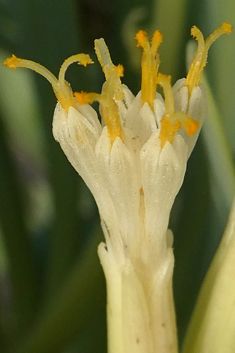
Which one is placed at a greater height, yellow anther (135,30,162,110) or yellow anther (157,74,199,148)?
yellow anther (135,30,162,110)

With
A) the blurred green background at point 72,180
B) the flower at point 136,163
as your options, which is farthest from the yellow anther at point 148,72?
the blurred green background at point 72,180

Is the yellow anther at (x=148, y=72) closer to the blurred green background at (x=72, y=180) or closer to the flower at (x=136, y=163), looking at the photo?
the flower at (x=136, y=163)

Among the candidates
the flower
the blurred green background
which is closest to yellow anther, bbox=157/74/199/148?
the flower

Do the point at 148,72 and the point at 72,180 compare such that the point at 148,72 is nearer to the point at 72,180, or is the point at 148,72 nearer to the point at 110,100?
the point at 110,100

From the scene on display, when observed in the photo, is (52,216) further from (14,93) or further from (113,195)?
(113,195)

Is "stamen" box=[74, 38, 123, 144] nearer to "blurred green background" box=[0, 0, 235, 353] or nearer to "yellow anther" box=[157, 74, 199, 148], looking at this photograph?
"yellow anther" box=[157, 74, 199, 148]

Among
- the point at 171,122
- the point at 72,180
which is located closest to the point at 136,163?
the point at 171,122

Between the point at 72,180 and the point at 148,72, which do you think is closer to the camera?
the point at 148,72
